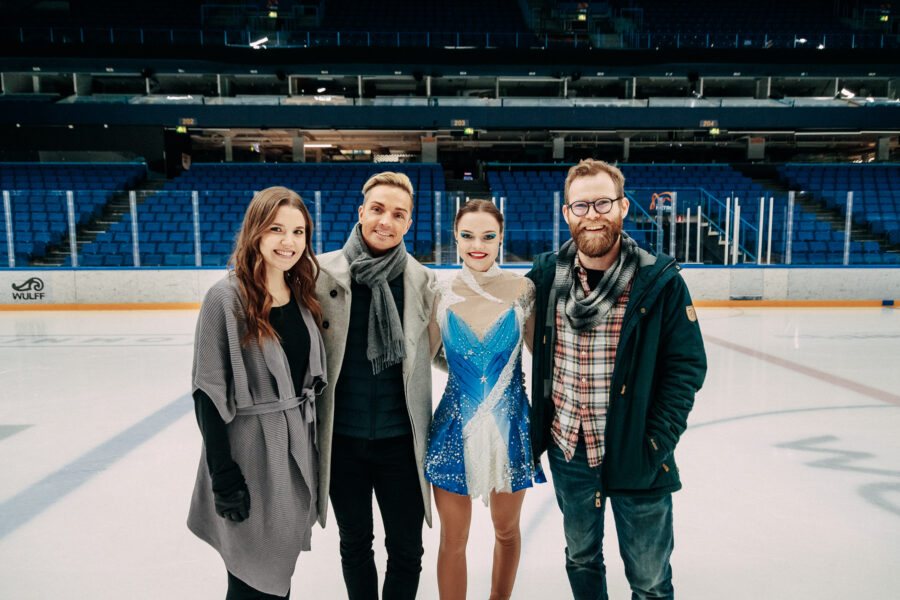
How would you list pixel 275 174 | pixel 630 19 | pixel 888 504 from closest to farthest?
1. pixel 888 504
2. pixel 275 174
3. pixel 630 19

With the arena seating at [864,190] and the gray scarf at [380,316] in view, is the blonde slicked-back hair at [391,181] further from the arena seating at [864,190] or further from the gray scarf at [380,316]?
the arena seating at [864,190]

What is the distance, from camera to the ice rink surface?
1967 mm

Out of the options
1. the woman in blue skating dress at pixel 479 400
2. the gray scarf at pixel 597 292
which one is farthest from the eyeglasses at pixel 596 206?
the woman in blue skating dress at pixel 479 400

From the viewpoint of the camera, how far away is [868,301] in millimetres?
9109

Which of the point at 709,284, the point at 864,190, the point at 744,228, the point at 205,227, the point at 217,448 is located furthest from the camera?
the point at 864,190

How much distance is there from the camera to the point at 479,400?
1545 millimetres

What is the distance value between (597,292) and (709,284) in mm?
8657

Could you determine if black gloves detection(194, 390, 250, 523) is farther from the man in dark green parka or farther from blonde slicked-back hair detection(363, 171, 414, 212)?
the man in dark green parka

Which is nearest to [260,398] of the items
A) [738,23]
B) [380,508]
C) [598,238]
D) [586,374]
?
[380,508]

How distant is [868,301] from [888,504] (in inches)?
326

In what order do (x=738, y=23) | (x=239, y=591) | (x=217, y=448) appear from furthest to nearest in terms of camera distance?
(x=738, y=23)
(x=239, y=591)
(x=217, y=448)

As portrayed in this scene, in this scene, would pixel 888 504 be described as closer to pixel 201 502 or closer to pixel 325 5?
pixel 201 502

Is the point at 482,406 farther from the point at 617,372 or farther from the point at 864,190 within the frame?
the point at 864,190

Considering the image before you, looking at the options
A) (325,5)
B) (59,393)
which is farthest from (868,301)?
(325,5)
